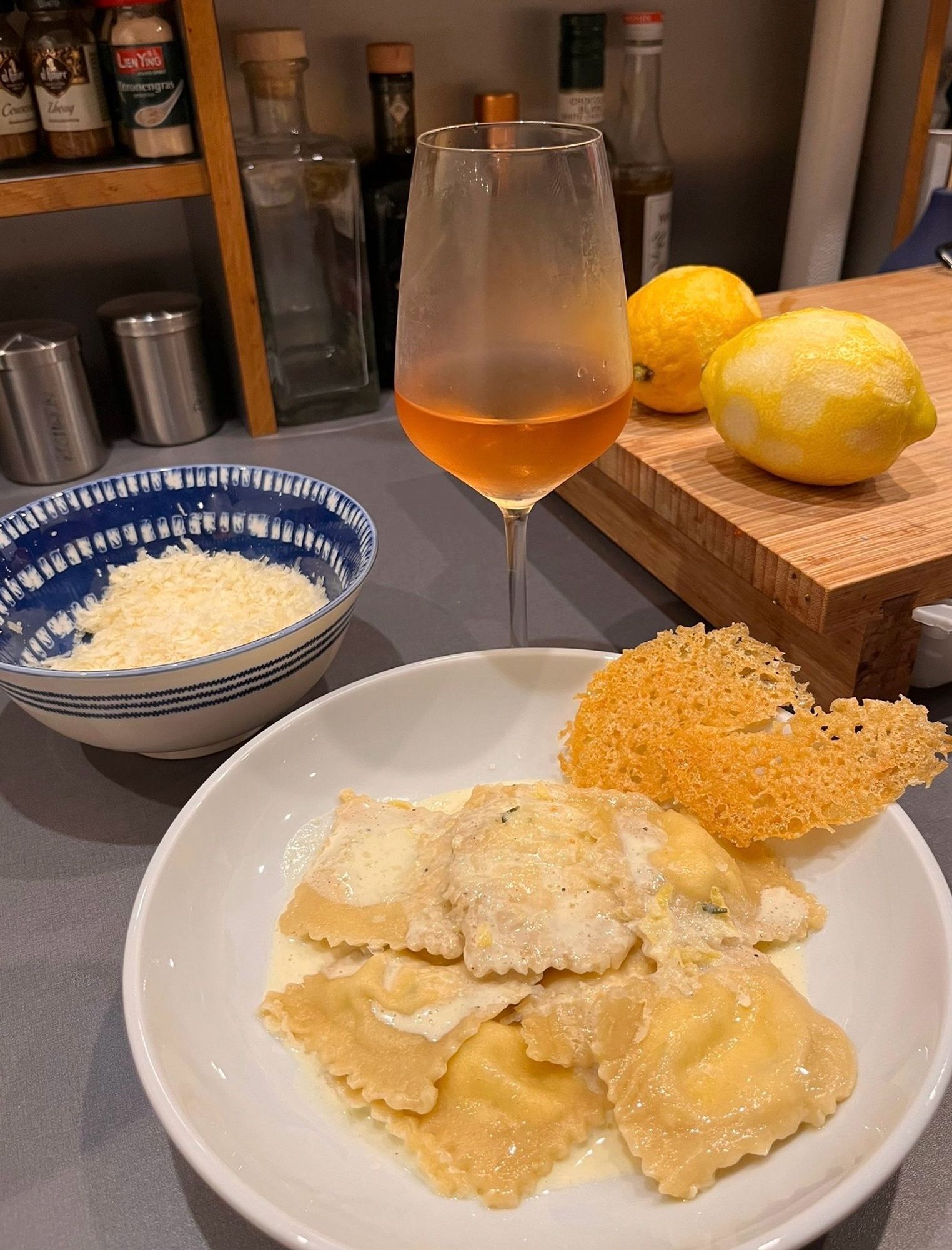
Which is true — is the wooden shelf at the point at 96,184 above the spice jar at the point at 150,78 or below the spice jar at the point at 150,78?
below

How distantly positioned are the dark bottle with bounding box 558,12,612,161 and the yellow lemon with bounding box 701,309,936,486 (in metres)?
0.60

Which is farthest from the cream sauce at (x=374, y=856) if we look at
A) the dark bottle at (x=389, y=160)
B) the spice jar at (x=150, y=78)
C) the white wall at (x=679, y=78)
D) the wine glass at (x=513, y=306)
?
the white wall at (x=679, y=78)

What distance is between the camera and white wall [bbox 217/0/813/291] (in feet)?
3.99

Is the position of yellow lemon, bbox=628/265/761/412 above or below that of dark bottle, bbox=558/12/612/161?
below

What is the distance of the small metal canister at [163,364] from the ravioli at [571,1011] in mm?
953

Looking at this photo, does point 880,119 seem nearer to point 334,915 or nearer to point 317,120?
point 317,120

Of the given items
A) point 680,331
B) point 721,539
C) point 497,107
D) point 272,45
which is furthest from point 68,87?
point 721,539

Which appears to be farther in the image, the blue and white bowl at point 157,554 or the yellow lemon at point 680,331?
the yellow lemon at point 680,331

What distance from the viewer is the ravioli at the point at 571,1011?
1.38 feet

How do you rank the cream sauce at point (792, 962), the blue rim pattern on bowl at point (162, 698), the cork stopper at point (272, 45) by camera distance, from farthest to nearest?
the cork stopper at point (272, 45) → the blue rim pattern on bowl at point (162, 698) → the cream sauce at point (792, 962)

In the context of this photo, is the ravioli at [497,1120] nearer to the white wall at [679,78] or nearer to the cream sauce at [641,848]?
the cream sauce at [641,848]

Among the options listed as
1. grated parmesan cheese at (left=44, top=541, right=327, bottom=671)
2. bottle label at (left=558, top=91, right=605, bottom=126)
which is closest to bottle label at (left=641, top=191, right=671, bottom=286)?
bottle label at (left=558, top=91, right=605, bottom=126)

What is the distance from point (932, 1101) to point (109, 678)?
1.47 feet

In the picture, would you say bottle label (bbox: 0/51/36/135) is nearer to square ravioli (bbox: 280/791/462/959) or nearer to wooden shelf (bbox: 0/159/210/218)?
wooden shelf (bbox: 0/159/210/218)
